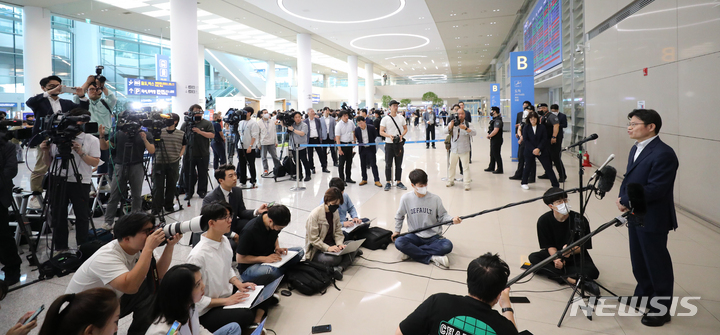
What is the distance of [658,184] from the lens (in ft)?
8.65

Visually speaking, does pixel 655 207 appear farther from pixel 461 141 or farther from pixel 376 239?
pixel 461 141

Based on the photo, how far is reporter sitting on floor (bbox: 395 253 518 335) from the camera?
A: 1573 mm

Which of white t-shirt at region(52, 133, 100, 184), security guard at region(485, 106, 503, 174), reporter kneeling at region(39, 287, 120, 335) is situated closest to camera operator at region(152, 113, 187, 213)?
white t-shirt at region(52, 133, 100, 184)

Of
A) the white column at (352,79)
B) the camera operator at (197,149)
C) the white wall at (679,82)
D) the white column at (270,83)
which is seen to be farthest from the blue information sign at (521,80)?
the white column at (270,83)

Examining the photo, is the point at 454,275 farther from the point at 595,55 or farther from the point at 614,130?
the point at 595,55

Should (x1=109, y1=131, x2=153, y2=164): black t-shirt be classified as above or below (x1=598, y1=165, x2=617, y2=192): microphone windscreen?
above

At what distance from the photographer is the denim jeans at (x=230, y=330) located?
2.35 metres

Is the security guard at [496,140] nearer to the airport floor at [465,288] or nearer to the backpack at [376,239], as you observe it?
the airport floor at [465,288]

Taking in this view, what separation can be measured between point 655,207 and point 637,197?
0.29 metres

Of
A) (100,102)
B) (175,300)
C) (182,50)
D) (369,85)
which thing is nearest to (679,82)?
(175,300)

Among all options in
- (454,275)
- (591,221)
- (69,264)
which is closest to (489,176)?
(591,221)

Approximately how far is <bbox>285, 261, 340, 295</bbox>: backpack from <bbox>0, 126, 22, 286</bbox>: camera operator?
8.19ft

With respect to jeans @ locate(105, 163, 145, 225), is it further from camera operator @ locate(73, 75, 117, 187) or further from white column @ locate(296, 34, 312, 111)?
white column @ locate(296, 34, 312, 111)

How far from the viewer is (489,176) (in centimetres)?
893
